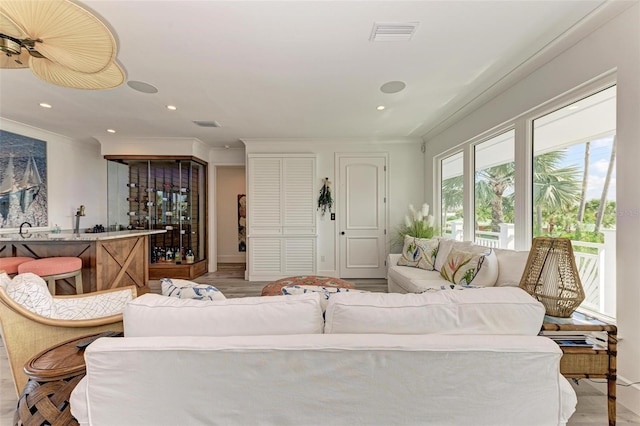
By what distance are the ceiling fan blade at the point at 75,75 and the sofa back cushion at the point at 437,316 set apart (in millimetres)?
2079

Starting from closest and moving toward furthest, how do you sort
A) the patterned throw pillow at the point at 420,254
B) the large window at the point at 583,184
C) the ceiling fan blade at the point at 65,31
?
the ceiling fan blade at the point at 65,31
the large window at the point at 583,184
the patterned throw pillow at the point at 420,254

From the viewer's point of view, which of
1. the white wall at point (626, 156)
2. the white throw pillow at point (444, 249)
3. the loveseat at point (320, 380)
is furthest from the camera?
the white throw pillow at point (444, 249)

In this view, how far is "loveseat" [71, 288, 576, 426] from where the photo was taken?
1007mm

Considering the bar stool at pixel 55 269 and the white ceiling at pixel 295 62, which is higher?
the white ceiling at pixel 295 62

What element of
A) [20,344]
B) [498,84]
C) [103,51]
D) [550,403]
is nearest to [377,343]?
[550,403]

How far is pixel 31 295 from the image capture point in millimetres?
1550

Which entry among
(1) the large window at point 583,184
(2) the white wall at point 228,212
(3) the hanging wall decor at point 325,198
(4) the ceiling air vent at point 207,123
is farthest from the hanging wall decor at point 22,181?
(1) the large window at point 583,184

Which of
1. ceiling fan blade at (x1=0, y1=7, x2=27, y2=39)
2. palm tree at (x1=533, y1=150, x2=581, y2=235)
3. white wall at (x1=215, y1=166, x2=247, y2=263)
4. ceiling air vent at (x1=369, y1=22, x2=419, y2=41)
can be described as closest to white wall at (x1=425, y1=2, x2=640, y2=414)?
palm tree at (x1=533, y1=150, x2=581, y2=235)

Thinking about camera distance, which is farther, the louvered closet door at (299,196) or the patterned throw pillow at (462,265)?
the louvered closet door at (299,196)

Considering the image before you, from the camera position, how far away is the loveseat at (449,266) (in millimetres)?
2402

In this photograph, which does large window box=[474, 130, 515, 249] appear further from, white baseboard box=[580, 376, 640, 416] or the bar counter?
the bar counter

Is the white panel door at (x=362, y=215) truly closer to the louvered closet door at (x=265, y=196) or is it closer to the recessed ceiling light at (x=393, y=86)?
the louvered closet door at (x=265, y=196)

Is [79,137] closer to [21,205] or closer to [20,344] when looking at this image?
[21,205]

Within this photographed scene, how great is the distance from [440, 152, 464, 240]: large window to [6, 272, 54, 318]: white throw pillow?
4.38 meters
